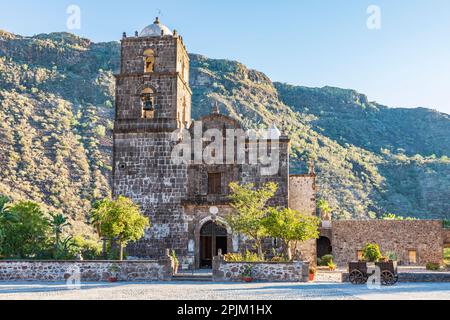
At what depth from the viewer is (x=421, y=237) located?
128ft

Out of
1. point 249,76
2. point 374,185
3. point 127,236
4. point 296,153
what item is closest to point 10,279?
point 127,236

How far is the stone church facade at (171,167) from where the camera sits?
1185 inches

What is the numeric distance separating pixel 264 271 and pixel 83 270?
25.4 ft

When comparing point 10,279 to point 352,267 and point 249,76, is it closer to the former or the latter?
point 352,267

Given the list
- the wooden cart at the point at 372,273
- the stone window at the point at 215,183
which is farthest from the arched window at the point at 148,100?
the wooden cart at the point at 372,273

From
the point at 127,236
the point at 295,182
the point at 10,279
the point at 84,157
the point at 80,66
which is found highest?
the point at 80,66

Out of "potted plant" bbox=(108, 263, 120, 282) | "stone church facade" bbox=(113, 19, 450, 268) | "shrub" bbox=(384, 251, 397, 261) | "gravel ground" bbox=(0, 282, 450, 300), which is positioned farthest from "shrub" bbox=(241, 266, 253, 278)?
"shrub" bbox=(384, 251, 397, 261)

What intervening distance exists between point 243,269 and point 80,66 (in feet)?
239

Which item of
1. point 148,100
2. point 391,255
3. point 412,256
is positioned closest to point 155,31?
point 148,100

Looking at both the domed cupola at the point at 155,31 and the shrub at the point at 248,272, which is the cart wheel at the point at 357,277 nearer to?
the shrub at the point at 248,272

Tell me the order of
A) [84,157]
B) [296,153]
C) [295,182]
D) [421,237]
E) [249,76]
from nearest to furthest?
[295,182] → [421,237] → [84,157] → [296,153] → [249,76]

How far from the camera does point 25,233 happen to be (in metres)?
30.7

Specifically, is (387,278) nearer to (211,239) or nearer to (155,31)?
(211,239)
